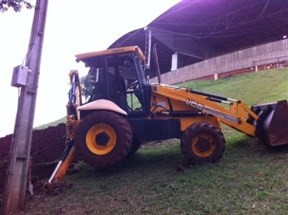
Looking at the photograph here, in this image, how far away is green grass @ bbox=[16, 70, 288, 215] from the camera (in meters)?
5.43

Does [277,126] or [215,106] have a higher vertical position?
[215,106]

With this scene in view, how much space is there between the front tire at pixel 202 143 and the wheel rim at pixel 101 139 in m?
1.42

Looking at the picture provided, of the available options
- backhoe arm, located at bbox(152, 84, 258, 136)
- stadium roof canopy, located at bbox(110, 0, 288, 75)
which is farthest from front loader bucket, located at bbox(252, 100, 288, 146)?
stadium roof canopy, located at bbox(110, 0, 288, 75)

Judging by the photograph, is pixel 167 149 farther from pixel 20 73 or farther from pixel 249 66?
pixel 249 66

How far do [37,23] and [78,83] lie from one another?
6.49 ft

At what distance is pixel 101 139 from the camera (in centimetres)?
745

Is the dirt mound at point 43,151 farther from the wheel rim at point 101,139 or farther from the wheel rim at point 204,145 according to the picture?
the wheel rim at point 204,145

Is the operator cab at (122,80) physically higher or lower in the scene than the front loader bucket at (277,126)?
higher

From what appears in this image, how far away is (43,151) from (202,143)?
5.09 m

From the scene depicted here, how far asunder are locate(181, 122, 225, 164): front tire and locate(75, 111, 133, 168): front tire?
1148mm

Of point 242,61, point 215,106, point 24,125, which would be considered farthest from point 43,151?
point 242,61

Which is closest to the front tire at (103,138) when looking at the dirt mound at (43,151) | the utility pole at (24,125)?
the utility pole at (24,125)

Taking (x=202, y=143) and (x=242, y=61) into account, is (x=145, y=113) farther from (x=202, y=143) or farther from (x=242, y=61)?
(x=242, y=61)

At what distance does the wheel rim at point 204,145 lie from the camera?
24.3 ft
